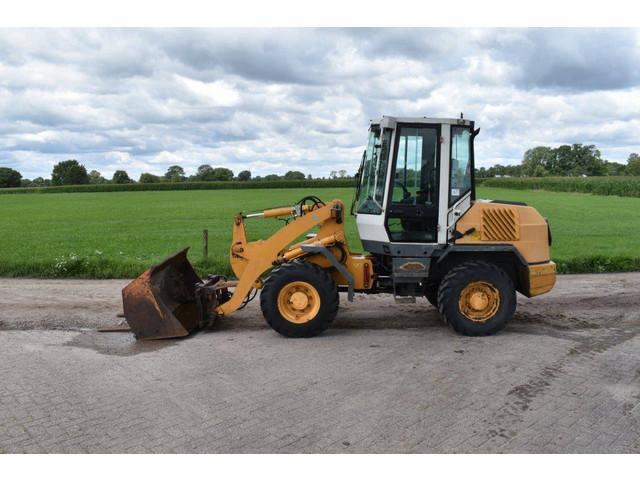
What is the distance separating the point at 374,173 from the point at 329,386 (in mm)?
3209

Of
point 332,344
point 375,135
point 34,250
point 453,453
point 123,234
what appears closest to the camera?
point 453,453

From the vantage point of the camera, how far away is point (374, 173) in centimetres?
777

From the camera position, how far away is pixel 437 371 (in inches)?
244

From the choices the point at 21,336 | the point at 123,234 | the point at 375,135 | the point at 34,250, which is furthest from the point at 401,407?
the point at 123,234

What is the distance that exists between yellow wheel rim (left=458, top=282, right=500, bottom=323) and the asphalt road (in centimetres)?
36

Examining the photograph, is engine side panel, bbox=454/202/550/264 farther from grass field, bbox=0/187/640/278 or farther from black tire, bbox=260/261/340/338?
grass field, bbox=0/187/640/278

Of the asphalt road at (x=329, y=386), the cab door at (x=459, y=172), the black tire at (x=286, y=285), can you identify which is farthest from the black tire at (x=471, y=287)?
the black tire at (x=286, y=285)

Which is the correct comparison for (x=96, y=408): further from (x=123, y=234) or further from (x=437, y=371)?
(x=123, y=234)

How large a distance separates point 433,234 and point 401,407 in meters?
3.06

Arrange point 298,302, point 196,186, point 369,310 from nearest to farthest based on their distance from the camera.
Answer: point 298,302 → point 369,310 → point 196,186

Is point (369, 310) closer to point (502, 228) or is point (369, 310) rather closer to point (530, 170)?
point (502, 228)

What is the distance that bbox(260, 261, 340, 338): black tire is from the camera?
7.41 metres

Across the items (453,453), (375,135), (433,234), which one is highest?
(375,135)

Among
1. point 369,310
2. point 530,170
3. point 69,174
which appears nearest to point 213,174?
point 69,174
